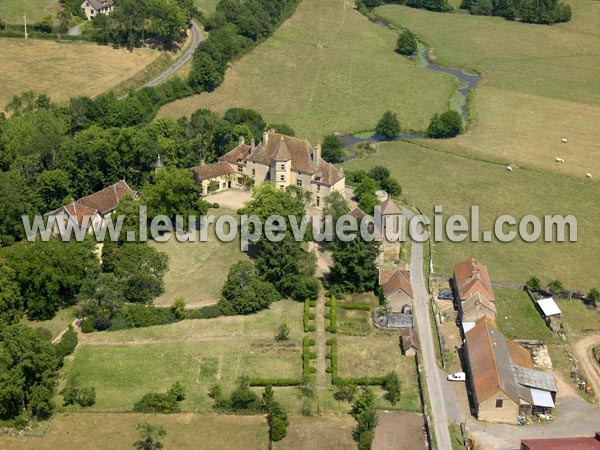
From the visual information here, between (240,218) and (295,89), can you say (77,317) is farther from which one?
(295,89)

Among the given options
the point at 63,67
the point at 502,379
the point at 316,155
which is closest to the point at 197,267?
the point at 316,155

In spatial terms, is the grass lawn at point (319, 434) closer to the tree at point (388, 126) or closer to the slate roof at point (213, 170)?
the slate roof at point (213, 170)

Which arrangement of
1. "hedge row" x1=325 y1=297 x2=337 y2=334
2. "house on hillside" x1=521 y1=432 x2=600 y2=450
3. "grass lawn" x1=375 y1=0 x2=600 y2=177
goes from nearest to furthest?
1. "house on hillside" x1=521 y1=432 x2=600 y2=450
2. "hedge row" x1=325 y1=297 x2=337 y2=334
3. "grass lawn" x1=375 y1=0 x2=600 y2=177

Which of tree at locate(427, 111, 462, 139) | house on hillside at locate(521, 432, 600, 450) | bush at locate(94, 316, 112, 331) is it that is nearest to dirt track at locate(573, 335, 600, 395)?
house on hillside at locate(521, 432, 600, 450)

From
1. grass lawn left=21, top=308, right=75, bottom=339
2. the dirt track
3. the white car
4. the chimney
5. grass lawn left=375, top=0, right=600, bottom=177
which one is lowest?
grass lawn left=21, top=308, right=75, bottom=339

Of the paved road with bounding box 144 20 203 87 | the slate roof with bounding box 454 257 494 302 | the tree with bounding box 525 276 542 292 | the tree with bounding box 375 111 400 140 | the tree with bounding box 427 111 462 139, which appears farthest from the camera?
the paved road with bounding box 144 20 203 87

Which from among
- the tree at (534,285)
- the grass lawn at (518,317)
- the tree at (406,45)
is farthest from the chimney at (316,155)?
the tree at (406,45)

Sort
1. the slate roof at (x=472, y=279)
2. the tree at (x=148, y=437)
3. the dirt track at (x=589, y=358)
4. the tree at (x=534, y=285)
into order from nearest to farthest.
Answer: the tree at (x=148, y=437), the dirt track at (x=589, y=358), the slate roof at (x=472, y=279), the tree at (x=534, y=285)

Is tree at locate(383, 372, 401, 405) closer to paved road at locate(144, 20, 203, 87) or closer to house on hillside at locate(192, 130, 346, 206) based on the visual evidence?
house on hillside at locate(192, 130, 346, 206)
